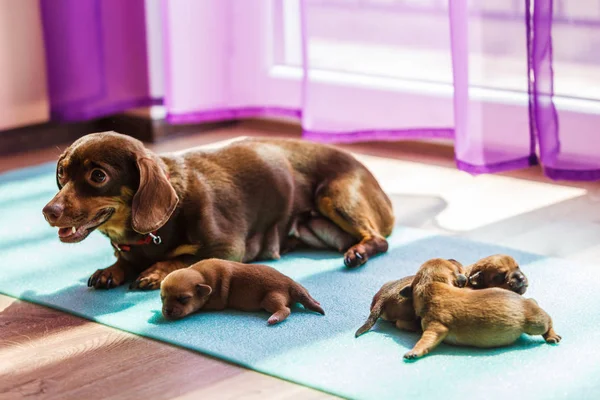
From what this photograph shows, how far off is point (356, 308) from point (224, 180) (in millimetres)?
561

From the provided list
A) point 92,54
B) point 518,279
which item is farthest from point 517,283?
point 92,54

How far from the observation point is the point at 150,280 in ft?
8.73

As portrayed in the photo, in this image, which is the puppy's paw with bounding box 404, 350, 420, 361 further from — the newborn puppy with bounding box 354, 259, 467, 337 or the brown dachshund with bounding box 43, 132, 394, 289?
the brown dachshund with bounding box 43, 132, 394, 289

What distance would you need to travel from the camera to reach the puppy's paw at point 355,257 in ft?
9.23

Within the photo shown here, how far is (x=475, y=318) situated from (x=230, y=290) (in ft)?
2.07

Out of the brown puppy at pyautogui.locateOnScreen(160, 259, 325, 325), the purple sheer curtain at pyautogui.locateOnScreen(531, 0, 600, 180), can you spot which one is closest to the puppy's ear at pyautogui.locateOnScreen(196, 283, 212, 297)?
the brown puppy at pyautogui.locateOnScreen(160, 259, 325, 325)

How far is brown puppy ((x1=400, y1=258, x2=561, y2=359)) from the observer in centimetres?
220

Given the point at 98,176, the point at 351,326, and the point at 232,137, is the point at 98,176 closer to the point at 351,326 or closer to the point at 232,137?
the point at 351,326

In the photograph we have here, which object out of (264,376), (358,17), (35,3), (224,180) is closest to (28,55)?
(35,3)

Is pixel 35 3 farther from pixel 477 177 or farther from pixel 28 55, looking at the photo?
pixel 477 177

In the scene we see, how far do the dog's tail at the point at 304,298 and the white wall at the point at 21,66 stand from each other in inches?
88.1

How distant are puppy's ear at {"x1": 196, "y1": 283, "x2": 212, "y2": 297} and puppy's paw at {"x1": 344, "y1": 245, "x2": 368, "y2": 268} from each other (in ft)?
1.65

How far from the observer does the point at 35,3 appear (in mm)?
4340

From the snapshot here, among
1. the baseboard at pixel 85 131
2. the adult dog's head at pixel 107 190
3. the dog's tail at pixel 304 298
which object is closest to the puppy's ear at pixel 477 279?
the dog's tail at pixel 304 298
